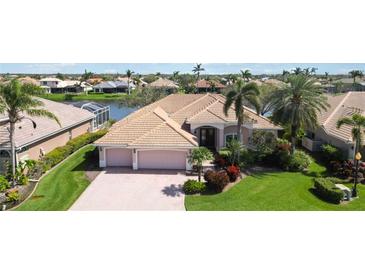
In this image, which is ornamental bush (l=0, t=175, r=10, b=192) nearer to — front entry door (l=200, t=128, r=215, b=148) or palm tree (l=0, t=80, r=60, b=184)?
palm tree (l=0, t=80, r=60, b=184)

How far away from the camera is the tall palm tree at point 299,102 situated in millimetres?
22531

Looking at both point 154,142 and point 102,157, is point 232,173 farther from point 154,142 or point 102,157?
point 102,157

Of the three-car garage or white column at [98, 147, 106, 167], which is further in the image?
white column at [98, 147, 106, 167]

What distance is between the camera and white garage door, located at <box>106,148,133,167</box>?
22438 millimetres

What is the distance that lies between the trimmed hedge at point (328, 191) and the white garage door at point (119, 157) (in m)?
12.1

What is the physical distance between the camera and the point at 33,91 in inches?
714

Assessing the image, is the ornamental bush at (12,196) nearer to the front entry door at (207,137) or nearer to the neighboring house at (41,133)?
the neighboring house at (41,133)

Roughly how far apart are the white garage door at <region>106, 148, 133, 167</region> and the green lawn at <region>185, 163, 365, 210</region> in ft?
22.1

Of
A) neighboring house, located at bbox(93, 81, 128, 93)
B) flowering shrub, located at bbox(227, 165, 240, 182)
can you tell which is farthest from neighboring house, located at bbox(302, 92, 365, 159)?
neighboring house, located at bbox(93, 81, 128, 93)

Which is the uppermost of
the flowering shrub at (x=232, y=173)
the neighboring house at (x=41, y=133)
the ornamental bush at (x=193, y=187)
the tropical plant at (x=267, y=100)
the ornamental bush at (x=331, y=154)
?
the tropical plant at (x=267, y=100)

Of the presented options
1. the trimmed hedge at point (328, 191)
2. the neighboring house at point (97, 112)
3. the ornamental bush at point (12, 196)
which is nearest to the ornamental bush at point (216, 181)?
the trimmed hedge at point (328, 191)

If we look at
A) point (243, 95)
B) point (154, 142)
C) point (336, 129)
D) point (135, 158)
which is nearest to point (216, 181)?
point (154, 142)

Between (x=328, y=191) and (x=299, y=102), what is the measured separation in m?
7.71

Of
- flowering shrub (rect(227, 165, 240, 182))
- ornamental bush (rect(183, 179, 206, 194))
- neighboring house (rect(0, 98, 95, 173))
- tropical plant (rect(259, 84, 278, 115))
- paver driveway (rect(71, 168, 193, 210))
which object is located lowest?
paver driveway (rect(71, 168, 193, 210))
